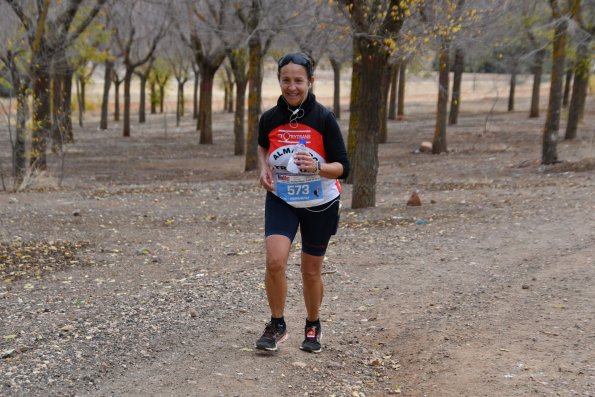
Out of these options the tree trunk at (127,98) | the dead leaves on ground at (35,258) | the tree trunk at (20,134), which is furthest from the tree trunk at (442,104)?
the tree trunk at (127,98)

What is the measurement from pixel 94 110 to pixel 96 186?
45.8 metres

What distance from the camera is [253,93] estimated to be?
54.7 ft

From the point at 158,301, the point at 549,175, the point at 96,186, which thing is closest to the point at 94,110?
the point at 96,186

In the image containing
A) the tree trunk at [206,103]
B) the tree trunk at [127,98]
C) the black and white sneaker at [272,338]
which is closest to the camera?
the black and white sneaker at [272,338]

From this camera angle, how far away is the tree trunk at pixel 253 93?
1611cm

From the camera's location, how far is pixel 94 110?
192 feet

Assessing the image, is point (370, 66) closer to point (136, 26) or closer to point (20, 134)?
point (20, 134)

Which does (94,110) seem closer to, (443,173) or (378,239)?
(443,173)

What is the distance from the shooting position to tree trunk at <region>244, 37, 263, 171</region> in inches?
634

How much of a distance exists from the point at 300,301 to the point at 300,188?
1.88m

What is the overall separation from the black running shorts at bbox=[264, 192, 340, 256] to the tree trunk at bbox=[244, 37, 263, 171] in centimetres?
1202

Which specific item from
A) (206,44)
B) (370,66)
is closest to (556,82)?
(370,66)

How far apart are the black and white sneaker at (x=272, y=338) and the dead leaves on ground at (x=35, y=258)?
322cm

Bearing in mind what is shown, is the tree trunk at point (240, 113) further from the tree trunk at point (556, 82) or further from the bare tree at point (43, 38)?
the tree trunk at point (556, 82)
